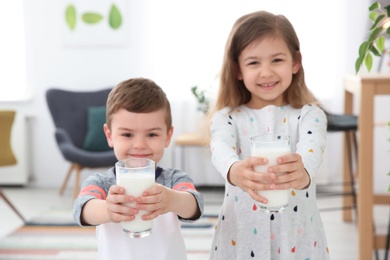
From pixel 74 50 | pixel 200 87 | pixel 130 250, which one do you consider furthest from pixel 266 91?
pixel 74 50

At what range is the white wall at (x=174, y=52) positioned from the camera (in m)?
5.18

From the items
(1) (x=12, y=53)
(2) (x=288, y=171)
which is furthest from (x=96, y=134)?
(2) (x=288, y=171)

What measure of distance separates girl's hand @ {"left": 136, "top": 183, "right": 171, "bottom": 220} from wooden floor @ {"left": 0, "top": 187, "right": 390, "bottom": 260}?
90.8 inches

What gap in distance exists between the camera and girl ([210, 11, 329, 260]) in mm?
1604

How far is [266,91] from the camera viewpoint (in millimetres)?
1625

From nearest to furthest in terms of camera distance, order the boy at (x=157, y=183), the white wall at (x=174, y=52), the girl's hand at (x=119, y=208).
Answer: the girl's hand at (x=119, y=208) < the boy at (x=157, y=183) < the white wall at (x=174, y=52)

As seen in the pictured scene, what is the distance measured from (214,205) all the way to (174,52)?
1550mm

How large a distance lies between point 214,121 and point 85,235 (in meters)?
2.50

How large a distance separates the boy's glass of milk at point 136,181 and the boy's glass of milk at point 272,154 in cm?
25

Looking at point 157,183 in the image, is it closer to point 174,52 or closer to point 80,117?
point 80,117

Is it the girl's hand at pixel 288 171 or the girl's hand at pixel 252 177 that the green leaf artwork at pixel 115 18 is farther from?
the girl's hand at pixel 288 171

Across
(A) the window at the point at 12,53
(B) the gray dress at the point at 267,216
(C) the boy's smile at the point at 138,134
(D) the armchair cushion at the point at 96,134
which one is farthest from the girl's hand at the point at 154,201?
(A) the window at the point at 12,53

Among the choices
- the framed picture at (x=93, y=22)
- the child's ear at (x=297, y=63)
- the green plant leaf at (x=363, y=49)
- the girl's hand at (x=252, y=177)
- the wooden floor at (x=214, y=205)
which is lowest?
the wooden floor at (x=214, y=205)

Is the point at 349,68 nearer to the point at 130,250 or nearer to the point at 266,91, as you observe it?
the point at 266,91
